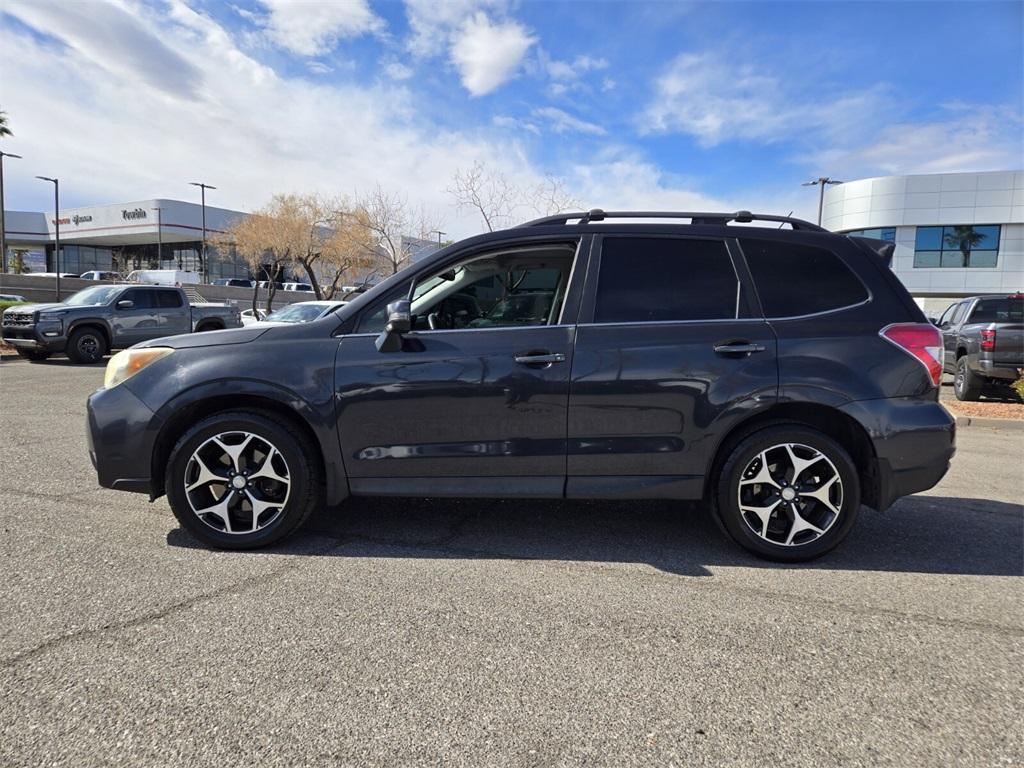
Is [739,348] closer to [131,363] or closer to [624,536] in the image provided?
[624,536]

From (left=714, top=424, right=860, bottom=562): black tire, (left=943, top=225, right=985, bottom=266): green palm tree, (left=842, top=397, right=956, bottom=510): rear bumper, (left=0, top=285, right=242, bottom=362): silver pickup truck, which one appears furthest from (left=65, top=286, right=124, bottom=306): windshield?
(left=943, top=225, right=985, bottom=266): green palm tree

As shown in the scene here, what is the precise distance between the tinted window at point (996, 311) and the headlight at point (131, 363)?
496 inches

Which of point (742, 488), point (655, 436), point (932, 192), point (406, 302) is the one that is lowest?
point (742, 488)

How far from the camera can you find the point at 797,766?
2.02 meters

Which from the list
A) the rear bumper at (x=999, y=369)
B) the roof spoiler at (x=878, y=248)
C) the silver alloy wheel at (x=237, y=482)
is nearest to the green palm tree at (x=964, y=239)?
the rear bumper at (x=999, y=369)

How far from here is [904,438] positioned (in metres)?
3.54

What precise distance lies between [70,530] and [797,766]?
411cm

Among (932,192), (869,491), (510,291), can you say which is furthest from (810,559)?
(932,192)

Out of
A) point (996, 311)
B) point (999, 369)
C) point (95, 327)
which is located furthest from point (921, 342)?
point (95, 327)

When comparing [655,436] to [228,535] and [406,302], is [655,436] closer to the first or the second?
[406,302]

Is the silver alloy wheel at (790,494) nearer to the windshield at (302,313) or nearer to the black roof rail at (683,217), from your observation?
the black roof rail at (683,217)

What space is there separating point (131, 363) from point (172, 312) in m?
14.1

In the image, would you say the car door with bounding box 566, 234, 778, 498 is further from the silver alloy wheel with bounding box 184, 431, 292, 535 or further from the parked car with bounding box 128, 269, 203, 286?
the parked car with bounding box 128, 269, 203, 286

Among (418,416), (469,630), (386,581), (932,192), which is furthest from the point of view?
(932,192)
